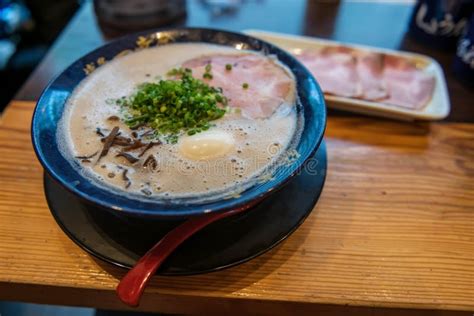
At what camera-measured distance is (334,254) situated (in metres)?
1.04

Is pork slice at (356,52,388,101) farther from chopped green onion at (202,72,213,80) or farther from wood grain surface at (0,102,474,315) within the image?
chopped green onion at (202,72,213,80)

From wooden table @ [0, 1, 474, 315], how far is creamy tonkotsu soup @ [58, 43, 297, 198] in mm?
243

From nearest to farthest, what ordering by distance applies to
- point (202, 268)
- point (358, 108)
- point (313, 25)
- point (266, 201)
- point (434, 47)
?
point (202, 268)
point (266, 201)
point (358, 108)
point (434, 47)
point (313, 25)

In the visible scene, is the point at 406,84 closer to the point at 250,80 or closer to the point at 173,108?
the point at 250,80

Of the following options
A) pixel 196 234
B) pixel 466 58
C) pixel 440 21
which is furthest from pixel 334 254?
pixel 440 21

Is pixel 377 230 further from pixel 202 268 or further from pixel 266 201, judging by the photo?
pixel 202 268

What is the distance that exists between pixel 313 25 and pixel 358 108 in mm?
748

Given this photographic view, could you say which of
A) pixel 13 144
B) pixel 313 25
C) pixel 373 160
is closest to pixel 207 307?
pixel 373 160

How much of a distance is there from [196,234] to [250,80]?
51cm

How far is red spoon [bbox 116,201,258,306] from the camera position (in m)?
0.81

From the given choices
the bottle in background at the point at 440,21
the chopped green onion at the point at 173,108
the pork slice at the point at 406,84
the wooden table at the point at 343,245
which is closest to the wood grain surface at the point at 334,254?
the wooden table at the point at 343,245

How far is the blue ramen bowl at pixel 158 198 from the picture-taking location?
0.81 metres

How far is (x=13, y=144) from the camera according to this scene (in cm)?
131

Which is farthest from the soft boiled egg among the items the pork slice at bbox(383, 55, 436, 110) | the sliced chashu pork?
the pork slice at bbox(383, 55, 436, 110)
